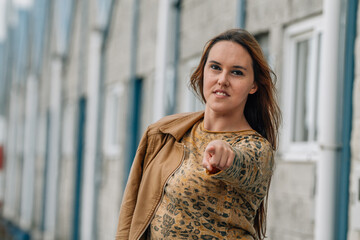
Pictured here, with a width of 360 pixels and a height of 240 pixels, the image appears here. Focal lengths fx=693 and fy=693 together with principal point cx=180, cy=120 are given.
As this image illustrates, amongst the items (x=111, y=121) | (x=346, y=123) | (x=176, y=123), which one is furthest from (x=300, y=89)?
(x=111, y=121)

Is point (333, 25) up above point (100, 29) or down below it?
below

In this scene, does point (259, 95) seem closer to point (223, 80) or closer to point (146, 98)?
point (223, 80)

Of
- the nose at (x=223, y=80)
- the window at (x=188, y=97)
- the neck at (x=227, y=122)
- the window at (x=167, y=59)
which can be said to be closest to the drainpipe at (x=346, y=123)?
the neck at (x=227, y=122)

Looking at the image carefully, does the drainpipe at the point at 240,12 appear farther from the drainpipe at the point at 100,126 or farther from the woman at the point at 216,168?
the drainpipe at the point at 100,126

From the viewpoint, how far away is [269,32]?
20.1 feet

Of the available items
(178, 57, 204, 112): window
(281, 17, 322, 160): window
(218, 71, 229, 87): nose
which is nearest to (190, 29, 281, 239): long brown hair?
(218, 71, 229, 87): nose

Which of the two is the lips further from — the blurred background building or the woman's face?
the blurred background building

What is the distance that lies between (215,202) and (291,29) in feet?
12.6

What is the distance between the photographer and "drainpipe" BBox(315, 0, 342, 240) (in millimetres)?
4246

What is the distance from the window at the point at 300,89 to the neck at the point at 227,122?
3314 millimetres

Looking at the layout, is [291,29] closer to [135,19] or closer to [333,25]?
[333,25]

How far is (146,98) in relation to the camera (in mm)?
10109

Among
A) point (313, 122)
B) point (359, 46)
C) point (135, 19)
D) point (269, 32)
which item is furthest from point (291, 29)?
point (135, 19)

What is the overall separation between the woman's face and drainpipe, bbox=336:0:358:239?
2.22 m
